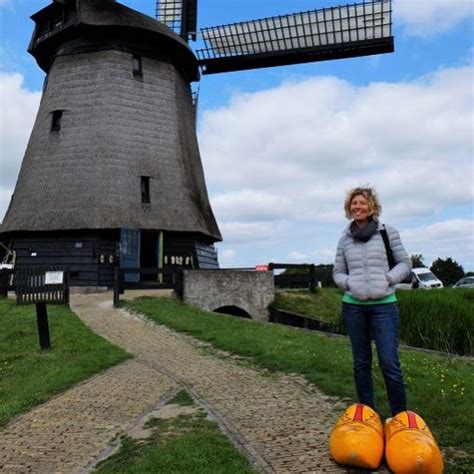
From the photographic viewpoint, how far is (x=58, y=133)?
20.5 m

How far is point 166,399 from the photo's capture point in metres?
5.86

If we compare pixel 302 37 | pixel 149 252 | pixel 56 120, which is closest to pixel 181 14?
pixel 302 37

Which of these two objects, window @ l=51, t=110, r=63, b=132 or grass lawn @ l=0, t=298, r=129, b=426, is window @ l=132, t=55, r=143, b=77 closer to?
window @ l=51, t=110, r=63, b=132

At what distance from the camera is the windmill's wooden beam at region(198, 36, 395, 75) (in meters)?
23.1

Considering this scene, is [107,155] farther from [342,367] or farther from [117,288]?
[342,367]

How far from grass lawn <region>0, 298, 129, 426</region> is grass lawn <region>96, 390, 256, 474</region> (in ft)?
6.05

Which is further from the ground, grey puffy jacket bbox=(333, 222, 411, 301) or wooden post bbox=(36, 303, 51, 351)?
grey puffy jacket bbox=(333, 222, 411, 301)

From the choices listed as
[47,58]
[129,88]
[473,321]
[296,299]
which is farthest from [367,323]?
[47,58]

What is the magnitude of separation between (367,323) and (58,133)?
18.5 meters

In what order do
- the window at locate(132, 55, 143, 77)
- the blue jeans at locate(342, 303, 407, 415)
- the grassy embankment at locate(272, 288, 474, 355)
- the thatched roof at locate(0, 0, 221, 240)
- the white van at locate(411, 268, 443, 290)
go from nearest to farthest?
1. the blue jeans at locate(342, 303, 407, 415)
2. the grassy embankment at locate(272, 288, 474, 355)
3. the thatched roof at locate(0, 0, 221, 240)
4. the window at locate(132, 55, 143, 77)
5. the white van at locate(411, 268, 443, 290)

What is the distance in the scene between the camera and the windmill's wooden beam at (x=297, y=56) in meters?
23.1

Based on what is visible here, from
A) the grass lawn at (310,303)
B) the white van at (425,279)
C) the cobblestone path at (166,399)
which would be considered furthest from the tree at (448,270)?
the cobblestone path at (166,399)

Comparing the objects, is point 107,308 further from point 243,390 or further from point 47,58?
point 47,58

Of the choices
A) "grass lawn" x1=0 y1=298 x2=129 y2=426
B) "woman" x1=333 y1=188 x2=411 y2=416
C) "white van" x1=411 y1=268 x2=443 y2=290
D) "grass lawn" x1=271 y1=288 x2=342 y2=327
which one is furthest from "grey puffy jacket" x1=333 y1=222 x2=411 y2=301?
"white van" x1=411 y1=268 x2=443 y2=290
